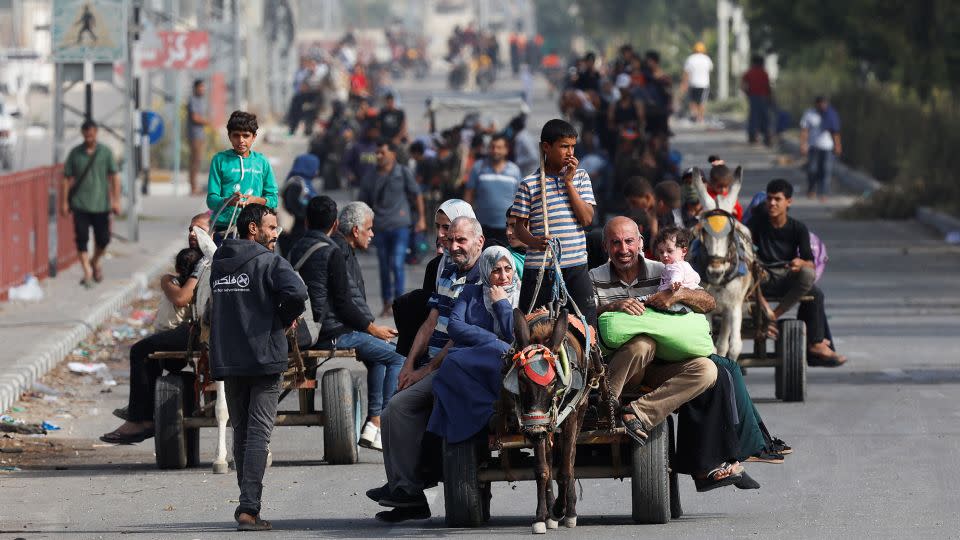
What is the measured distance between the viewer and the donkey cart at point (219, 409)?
1279cm

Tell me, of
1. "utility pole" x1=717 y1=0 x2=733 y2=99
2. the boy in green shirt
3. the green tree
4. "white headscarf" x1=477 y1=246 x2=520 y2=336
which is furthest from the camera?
"utility pole" x1=717 y1=0 x2=733 y2=99

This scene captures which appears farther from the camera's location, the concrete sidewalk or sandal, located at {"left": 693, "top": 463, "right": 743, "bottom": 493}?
the concrete sidewalk

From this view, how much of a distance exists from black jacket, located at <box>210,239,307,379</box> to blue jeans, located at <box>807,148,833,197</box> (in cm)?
2578

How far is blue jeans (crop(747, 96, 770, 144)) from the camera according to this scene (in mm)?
47062

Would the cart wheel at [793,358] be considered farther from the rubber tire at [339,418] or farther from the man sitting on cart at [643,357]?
the man sitting on cart at [643,357]

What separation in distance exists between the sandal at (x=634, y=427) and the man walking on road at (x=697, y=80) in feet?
137

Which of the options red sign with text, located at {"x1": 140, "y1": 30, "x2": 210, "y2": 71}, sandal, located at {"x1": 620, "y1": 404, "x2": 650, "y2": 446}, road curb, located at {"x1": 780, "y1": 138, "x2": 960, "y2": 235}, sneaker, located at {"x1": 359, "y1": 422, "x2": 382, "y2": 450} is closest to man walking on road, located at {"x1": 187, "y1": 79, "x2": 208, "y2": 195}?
red sign with text, located at {"x1": 140, "y1": 30, "x2": 210, "y2": 71}

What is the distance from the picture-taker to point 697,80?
52500mm

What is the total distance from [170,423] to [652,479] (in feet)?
12.1

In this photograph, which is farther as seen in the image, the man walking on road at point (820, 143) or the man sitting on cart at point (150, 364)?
the man walking on road at point (820, 143)

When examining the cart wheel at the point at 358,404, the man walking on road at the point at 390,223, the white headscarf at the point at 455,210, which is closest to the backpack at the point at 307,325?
the cart wheel at the point at 358,404

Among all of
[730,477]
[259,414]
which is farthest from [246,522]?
[730,477]

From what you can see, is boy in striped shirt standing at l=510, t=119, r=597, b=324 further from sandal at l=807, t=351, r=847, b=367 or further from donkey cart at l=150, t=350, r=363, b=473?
sandal at l=807, t=351, r=847, b=367

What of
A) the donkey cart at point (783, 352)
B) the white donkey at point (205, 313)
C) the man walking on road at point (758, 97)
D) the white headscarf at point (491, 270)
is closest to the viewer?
the white headscarf at point (491, 270)
